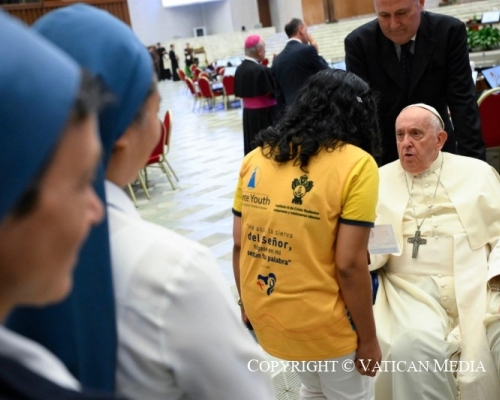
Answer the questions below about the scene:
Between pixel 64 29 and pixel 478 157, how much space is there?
2.57 m

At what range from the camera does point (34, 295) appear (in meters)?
0.60

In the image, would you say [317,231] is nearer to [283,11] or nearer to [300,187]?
[300,187]

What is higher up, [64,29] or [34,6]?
[34,6]

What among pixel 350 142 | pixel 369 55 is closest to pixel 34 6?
pixel 369 55

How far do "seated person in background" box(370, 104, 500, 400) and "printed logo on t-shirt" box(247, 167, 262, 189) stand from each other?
913 millimetres

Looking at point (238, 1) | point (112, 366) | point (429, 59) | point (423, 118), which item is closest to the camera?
point (112, 366)

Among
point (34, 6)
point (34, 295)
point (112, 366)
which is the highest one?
point (34, 6)

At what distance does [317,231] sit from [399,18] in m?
1.56

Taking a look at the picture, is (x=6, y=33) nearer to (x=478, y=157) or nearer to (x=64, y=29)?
(x=64, y=29)

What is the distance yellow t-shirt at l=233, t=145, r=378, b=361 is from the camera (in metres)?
1.75

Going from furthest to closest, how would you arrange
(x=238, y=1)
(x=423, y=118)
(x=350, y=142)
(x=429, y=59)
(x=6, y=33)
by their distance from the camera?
(x=238, y=1)
(x=429, y=59)
(x=423, y=118)
(x=350, y=142)
(x=6, y=33)

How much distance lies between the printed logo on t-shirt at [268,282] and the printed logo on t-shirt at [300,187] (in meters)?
0.27

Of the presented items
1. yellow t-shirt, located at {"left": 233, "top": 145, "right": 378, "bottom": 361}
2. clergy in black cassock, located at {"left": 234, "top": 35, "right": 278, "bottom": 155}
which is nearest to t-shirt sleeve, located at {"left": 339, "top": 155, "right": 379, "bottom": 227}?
yellow t-shirt, located at {"left": 233, "top": 145, "right": 378, "bottom": 361}

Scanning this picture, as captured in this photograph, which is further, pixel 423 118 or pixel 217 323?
pixel 423 118
